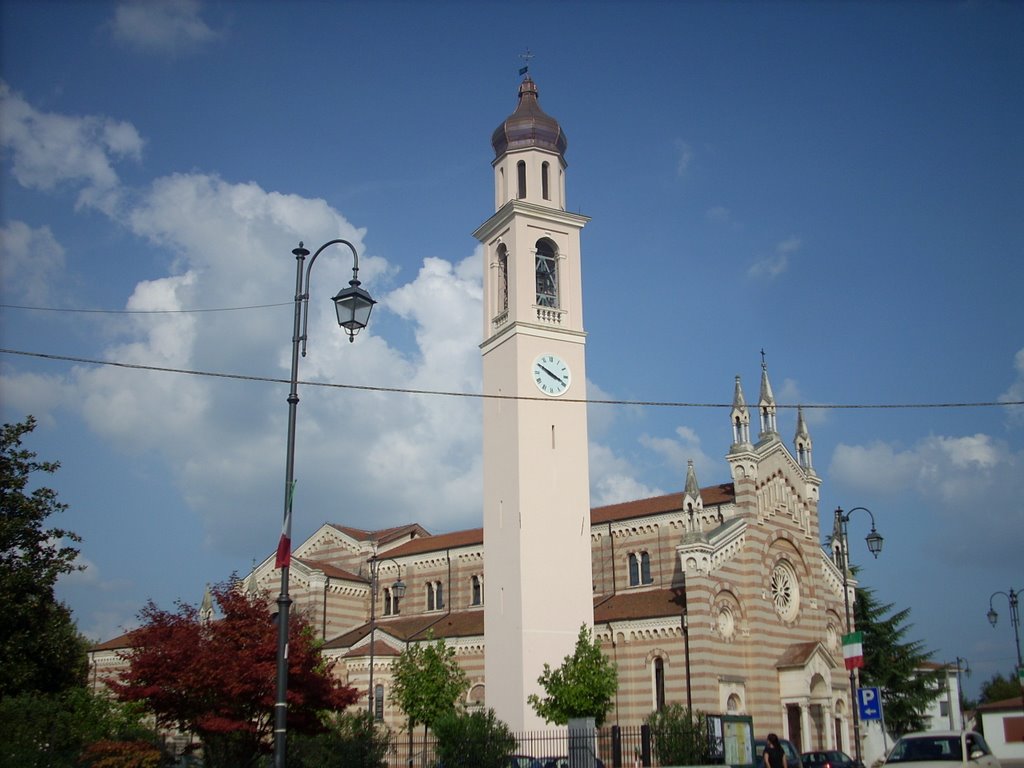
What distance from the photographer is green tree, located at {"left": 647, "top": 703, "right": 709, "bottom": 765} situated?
32.4 m

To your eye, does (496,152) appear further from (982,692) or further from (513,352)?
(982,692)

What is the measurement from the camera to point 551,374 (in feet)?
155

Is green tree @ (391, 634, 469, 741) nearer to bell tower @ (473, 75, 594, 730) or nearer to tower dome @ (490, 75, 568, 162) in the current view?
bell tower @ (473, 75, 594, 730)

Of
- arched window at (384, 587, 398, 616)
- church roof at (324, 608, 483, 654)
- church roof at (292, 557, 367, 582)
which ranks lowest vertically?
church roof at (324, 608, 483, 654)

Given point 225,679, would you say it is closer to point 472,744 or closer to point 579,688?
point 472,744

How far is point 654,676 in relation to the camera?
47938 millimetres

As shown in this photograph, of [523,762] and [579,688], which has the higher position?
[579,688]

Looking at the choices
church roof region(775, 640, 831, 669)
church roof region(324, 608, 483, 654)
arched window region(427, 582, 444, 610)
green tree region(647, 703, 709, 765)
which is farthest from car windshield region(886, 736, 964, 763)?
arched window region(427, 582, 444, 610)

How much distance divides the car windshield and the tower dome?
3526cm

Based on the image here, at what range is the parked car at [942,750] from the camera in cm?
2033

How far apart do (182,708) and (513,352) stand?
82.6 ft

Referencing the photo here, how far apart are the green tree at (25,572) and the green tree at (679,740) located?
68.5ft

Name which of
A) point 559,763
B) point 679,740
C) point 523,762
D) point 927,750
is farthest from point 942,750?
point 523,762

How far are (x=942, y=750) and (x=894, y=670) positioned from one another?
44826 millimetres
